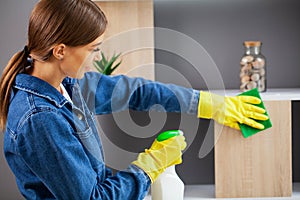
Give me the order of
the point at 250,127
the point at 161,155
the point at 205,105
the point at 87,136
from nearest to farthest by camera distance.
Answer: the point at 87,136 → the point at 161,155 → the point at 205,105 → the point at 250,127

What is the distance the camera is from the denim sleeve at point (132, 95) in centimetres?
177

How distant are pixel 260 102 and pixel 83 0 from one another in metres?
0.86

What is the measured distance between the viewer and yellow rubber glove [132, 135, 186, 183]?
5.01 feet

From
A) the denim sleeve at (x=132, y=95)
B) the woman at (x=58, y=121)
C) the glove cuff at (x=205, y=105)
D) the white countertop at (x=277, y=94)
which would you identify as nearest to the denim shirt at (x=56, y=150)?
the woman at (x=58, y=121)

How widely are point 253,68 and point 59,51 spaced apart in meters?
1.04

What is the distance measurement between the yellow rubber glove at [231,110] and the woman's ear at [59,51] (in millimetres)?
685

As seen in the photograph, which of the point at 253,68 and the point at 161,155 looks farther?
the point at 253,68

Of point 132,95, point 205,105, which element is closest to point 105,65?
point 132,95

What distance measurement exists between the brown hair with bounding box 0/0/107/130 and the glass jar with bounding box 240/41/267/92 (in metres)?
0.95

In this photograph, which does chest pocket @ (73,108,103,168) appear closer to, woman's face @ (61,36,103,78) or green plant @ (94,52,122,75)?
woman's face @ (61,36,103,78)

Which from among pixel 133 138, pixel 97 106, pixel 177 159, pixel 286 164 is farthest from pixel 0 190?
pixel 286 164

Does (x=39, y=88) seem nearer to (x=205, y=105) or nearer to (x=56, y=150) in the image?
(x=56, y=150)

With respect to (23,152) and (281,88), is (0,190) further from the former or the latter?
(281,88)

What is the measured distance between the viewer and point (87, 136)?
1.42 metres
